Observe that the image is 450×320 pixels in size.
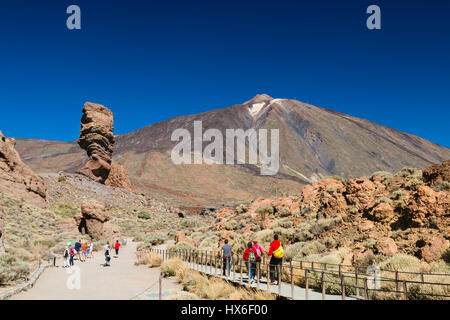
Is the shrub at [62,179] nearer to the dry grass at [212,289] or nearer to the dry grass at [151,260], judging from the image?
the dry grass at [151,260]

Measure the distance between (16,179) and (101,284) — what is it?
26565 mm

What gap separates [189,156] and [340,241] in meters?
112

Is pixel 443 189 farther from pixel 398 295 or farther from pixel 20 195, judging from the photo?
pixel 20 195

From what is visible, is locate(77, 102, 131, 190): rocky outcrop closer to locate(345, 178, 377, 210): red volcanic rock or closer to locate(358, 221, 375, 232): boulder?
locate(345, 178, 377, 210): red volcanic rock

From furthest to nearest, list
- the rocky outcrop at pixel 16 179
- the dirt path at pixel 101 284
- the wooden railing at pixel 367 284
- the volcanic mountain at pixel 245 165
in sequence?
the volcanic mountain at pixel 245 165 → the rocky outcrop at pixel 16 179 → the dirt path at pixel 101 284 → the wooden railing at pixel 367 284

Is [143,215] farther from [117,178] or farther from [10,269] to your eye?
[10,269]

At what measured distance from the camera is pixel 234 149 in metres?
146

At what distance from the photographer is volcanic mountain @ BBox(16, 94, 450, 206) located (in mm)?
102188

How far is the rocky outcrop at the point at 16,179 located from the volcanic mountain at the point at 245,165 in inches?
1643

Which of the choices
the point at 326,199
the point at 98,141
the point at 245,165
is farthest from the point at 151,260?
the point at 245,165

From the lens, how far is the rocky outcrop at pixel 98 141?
53.2 meters

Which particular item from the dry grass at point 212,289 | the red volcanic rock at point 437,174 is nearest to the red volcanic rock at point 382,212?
the red volcanic rock at point 437,174

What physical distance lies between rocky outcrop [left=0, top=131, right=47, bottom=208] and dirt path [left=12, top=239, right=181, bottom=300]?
17590mm

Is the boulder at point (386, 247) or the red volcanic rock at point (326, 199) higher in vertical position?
the red volcanic rock at point (326, 199)
